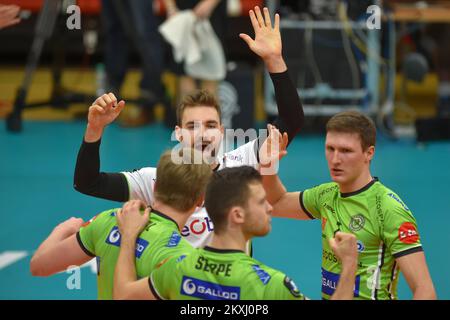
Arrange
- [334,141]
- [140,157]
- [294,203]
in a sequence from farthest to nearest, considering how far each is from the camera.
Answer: [140,157], [294,203], [334,141]

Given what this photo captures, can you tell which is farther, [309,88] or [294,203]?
[309,88]

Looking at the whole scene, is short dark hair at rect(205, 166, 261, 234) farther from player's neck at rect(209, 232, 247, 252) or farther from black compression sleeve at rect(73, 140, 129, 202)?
black compression sleeve at rect(73, 140, 129, 202)

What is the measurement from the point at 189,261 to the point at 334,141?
4.05ft

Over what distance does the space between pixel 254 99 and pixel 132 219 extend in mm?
7427

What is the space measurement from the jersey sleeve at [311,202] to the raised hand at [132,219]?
1.18m

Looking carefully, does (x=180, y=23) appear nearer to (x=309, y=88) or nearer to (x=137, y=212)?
(x=309, y=88)

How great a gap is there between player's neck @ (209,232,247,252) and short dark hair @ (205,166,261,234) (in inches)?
1.2

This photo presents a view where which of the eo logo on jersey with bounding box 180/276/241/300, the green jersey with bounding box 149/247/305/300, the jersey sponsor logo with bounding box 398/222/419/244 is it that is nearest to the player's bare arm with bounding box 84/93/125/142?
the green jersey with bounding box 149/247/305/300

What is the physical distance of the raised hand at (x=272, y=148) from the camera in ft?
14.2

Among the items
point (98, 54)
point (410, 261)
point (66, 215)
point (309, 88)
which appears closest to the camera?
point (410, 261)

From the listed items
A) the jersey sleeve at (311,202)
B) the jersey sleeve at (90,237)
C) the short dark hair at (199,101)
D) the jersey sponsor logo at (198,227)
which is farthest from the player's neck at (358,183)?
the jersey sleeve at (90,237)

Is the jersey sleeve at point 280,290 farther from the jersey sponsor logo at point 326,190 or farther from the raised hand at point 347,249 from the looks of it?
the jersey sponsor logo at point 326,190

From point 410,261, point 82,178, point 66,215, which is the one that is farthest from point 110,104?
point 66,215

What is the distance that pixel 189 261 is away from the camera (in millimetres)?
3549
